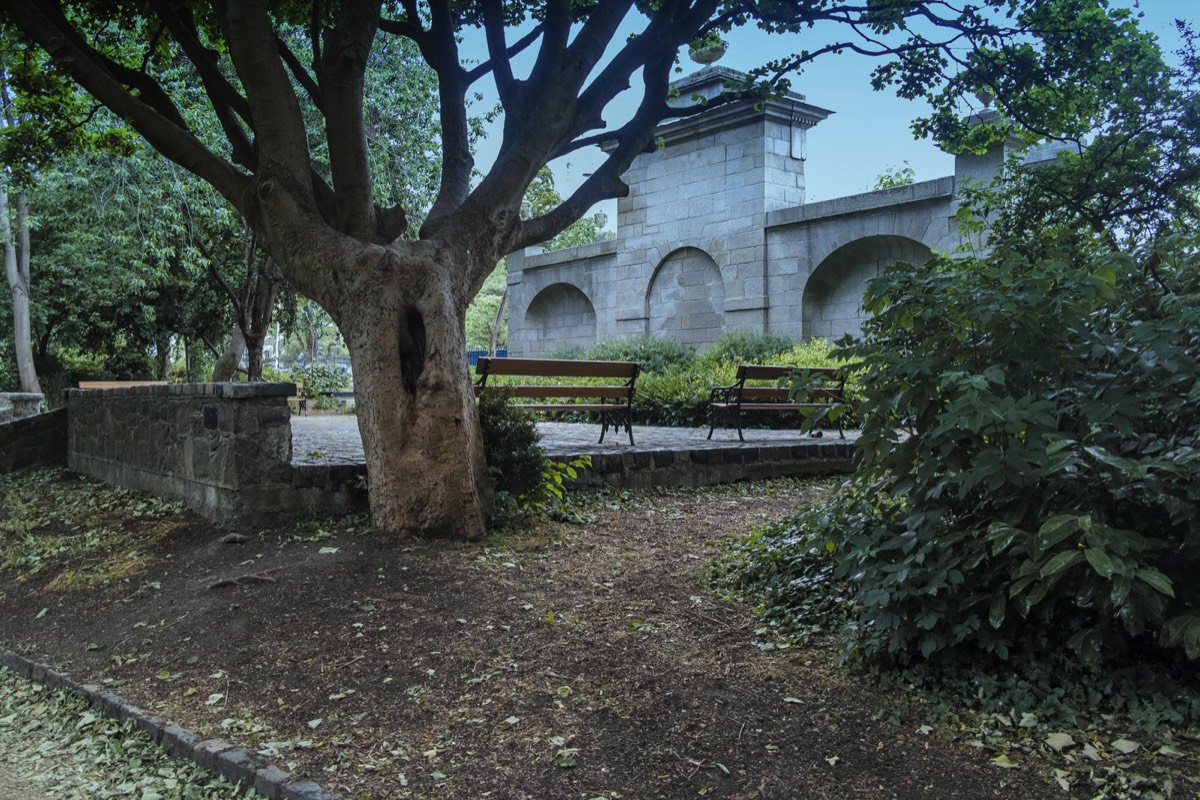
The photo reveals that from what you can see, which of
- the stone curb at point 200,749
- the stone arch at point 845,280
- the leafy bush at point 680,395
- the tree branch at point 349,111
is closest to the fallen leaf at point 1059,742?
the stone curb at point 200,749

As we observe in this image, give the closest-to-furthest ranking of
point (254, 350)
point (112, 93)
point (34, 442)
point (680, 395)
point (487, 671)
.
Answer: point (487, 671) → point (112, 93) → point (34, 442) → point (254, 350) → point (680, 395)

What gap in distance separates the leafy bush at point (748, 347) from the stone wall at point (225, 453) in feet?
30.3

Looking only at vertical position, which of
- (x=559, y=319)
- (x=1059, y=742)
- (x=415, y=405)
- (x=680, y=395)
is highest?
(x=559, y=319)

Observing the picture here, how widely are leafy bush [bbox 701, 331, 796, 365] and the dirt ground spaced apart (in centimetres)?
928

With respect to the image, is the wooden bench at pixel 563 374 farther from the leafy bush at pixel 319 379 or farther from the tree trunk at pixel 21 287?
the tree trunk at pixel 21 287

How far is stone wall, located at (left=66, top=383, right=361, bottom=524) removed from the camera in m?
6.34

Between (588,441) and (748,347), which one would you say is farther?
(748,347)

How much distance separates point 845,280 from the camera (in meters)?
15.6

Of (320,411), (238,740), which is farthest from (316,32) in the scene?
(320,411)

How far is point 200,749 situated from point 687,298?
15106 millimetres

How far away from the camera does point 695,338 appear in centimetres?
1747

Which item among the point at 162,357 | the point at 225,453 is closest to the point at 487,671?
the point at 225,453

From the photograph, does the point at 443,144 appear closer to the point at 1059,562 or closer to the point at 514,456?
the point at 514,456

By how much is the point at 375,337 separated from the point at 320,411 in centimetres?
1514
